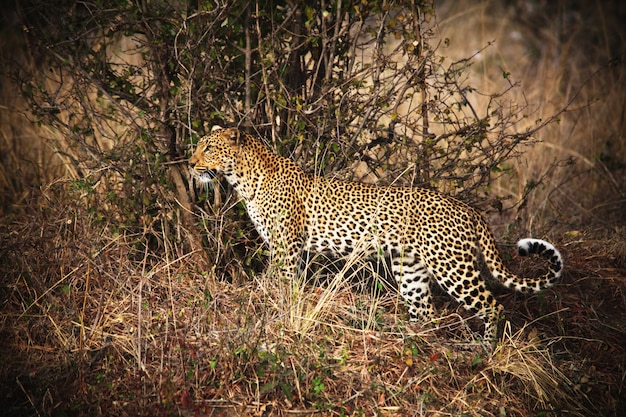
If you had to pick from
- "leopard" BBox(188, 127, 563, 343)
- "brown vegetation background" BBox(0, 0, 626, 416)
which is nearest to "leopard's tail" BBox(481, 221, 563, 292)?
"leopard" BBox(188, 127, 563, 343)

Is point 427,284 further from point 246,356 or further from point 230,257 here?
point 246,356

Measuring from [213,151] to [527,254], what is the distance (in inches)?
121

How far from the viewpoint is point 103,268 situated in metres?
6.48

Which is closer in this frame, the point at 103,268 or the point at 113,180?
the point at 103,268

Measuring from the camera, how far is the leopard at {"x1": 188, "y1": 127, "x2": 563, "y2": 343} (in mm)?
6809

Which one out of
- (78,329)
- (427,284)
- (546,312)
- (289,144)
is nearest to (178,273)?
(78,329)

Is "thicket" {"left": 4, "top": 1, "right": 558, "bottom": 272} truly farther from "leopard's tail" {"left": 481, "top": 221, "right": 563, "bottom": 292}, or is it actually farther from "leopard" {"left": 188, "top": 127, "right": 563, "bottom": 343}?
"leopard's tail" {"left": 481, "top": 221, "right": 563, "bottom": 292}

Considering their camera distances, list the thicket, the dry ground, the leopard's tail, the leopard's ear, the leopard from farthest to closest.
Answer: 1. the leopard's ear
2. the leopard
3. the thicket
4. the leopard's tail
5. the dry ground

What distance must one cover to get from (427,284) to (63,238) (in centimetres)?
355

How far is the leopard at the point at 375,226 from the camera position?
6.81 m

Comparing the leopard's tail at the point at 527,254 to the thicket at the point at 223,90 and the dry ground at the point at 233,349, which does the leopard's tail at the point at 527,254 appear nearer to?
the dry ground at the point at 233,349

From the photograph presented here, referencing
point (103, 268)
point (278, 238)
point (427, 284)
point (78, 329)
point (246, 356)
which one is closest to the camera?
point (246, 356)

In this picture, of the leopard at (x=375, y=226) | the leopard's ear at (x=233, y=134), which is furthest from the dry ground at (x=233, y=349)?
the leopard's ear at (x=233, y=134)

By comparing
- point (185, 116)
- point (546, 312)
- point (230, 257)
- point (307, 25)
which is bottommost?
point (546, 312)
